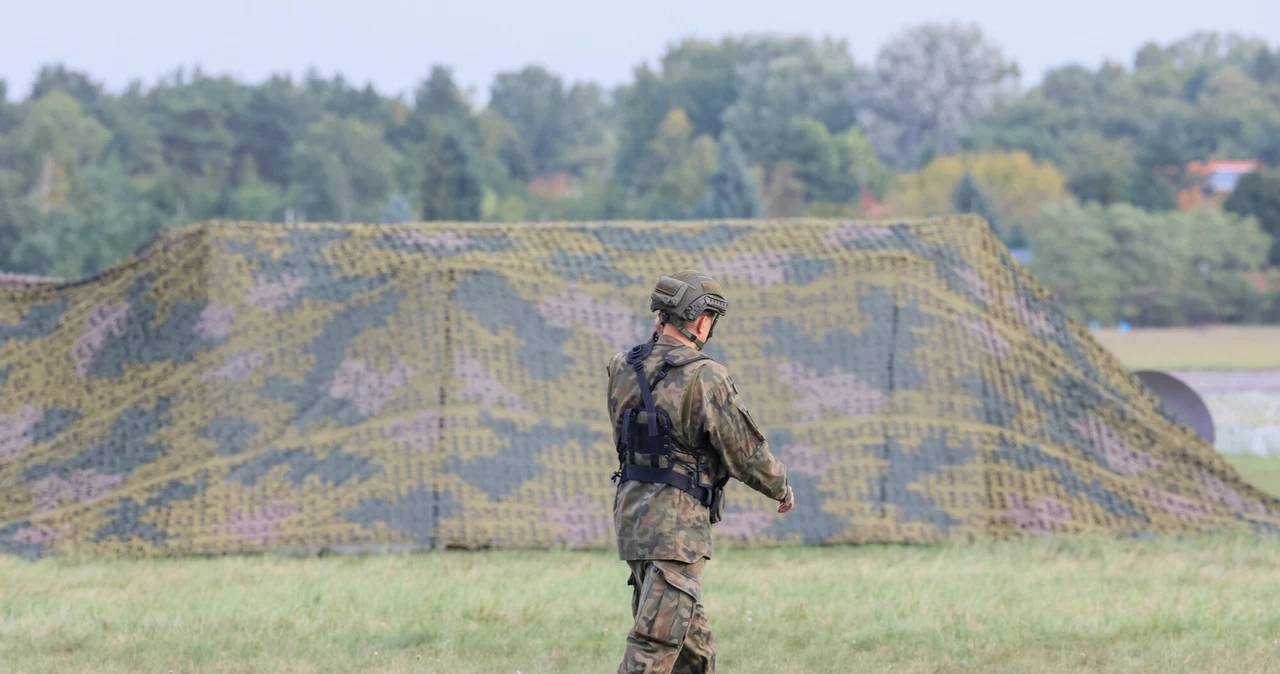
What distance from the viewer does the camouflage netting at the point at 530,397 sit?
1178cm

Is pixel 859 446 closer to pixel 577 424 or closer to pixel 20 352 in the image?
pixel 577 424

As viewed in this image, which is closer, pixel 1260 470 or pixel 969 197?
pixel 1260 470

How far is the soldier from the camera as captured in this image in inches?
273

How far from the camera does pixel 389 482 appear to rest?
1173 centimetres

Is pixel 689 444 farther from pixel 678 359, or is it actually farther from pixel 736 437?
pixel 678 359

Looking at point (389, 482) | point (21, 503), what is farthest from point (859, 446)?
point (21, 503)

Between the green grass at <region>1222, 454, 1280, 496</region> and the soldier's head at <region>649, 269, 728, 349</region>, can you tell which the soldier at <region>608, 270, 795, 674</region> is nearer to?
the soldier's head at <region>649, 269, 728, 349</region>

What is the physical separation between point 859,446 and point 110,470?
5693 millimetres

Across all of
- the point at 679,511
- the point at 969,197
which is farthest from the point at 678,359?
the point at 969,197

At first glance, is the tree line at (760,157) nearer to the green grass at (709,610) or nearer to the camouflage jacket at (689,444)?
the green grass at (709,610)

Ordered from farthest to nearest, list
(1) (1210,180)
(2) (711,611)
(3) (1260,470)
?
(1) (1210,180), (3) (1260,470), (2) (711,611)

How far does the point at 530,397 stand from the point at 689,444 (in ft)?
17.5

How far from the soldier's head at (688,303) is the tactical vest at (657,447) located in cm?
16

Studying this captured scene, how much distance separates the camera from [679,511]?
7.01 meters
